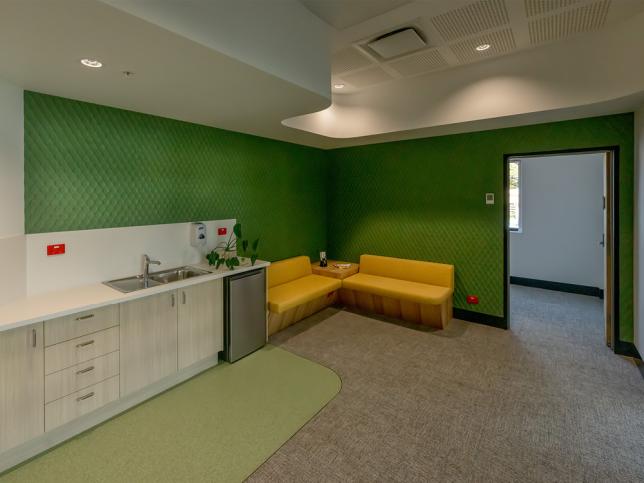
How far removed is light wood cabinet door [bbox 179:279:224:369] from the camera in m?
2.93

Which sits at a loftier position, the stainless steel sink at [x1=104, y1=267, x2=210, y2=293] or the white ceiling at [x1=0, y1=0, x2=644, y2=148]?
the white ceiling at [x1=0, y1=0, x2=644, y2=148]

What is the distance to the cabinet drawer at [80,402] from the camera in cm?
216

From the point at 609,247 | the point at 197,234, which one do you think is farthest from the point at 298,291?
the point at 609,247

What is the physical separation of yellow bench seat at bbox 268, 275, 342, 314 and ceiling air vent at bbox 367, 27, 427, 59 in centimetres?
276

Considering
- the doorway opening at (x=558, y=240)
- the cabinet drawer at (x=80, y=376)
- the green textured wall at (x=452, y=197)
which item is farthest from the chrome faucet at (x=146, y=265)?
the doorway opening at (x=558, y=240)

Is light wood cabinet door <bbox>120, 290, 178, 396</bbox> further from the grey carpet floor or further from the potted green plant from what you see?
the grey carpet floor

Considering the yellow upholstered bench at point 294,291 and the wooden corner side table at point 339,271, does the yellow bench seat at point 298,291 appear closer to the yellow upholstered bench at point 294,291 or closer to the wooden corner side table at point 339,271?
the yellow upholstered bench at point 294,291

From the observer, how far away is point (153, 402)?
2.68m

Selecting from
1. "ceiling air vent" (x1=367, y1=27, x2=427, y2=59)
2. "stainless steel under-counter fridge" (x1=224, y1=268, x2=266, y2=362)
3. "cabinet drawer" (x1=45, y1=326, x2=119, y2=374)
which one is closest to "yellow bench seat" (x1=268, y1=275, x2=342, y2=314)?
"stainless steel under-counter fridge" (x1=224, y1=268, x2=266, y2=362)

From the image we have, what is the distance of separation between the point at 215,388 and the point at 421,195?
11.7 feet

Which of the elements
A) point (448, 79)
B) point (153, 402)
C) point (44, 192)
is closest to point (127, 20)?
point (44, 192)

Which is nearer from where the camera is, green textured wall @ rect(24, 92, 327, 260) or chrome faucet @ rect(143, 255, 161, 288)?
green textured wall @ rect(24, 92, 327, 260)

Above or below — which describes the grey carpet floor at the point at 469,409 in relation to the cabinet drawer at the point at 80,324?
below

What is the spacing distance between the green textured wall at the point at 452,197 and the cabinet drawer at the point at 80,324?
3.69 meters
